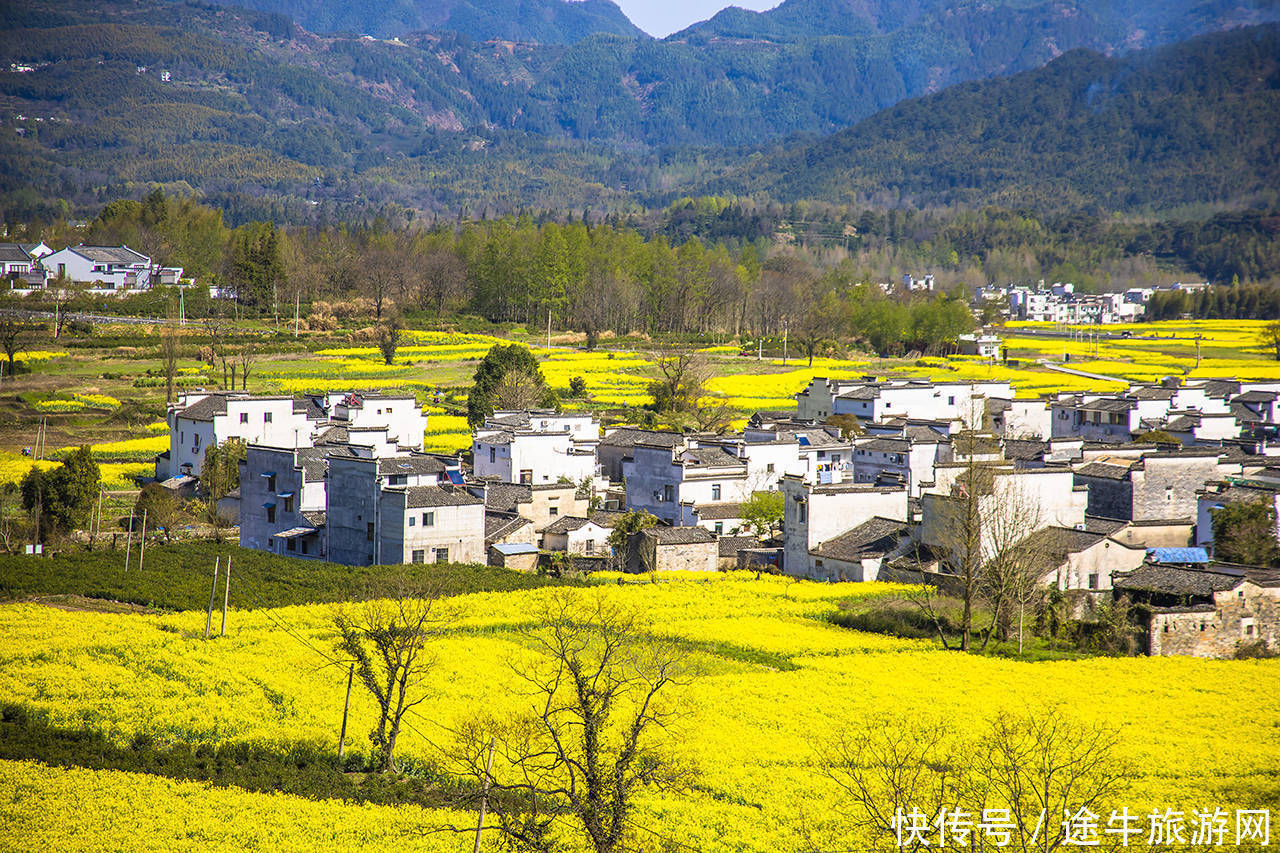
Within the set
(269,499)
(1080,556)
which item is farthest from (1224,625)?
(269,499)

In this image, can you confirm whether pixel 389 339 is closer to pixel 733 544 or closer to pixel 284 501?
pixel 284 501

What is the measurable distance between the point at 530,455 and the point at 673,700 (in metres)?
22.6

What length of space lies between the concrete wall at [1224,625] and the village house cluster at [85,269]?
248ft

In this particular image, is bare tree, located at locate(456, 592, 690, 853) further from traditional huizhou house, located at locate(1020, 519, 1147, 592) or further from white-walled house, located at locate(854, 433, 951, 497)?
white-walled house, located at locate(854, 433, 951, 497)

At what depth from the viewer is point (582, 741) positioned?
20.8 meters

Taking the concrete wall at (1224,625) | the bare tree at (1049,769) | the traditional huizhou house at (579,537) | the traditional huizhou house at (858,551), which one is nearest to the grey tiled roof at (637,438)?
the traditional huizhou house at (579,537)

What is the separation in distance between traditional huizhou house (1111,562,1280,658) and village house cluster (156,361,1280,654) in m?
0.05

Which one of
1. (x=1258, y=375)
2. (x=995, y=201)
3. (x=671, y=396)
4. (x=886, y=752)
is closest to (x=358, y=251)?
(x=671, y=396)

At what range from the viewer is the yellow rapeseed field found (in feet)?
57.8

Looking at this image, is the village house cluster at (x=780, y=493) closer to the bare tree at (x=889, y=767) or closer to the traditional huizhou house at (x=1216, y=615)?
the traditional huizhou house at (x=1216, y=615)

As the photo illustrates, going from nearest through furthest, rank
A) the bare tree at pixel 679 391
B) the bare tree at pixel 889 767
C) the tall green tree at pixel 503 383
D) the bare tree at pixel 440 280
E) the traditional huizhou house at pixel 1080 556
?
the bare tree at pixel 889 767 → the traditional huizhou house at pixel 1080 556 → the tall green tree at pixel 503 383 → the bare tree at pixel 679 391 → the bare tree at pixel 440 280

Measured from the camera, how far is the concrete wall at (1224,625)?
1103 inches

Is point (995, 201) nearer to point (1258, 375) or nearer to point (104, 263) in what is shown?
point (1258, 375)

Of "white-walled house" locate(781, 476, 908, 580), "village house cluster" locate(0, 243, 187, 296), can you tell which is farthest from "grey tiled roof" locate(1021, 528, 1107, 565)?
"village house cluster" locate(0, 243, 187, 296)
